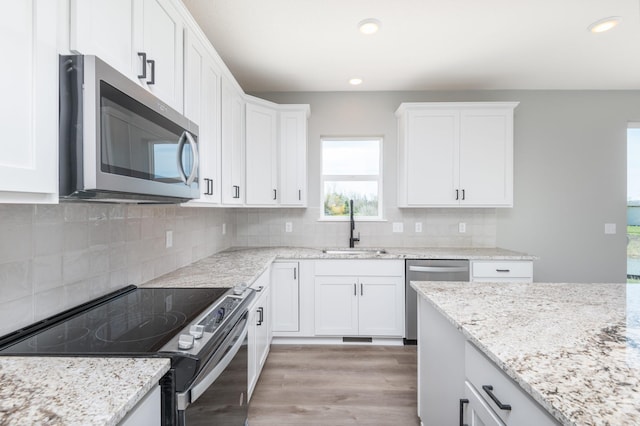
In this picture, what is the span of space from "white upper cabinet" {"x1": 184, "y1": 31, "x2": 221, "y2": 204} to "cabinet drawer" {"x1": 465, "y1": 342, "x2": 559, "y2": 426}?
154 centimetres

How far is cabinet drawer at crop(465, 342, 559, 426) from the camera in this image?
28.6 inches

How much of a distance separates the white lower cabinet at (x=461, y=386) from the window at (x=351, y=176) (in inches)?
75.6

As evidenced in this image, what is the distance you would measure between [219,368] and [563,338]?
46.0 inches

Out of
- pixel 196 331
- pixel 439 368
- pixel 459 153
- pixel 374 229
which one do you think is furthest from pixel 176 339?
pixel 459 153

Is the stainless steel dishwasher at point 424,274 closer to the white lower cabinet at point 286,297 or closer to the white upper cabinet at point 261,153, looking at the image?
the white lower cabinet at point 286,297

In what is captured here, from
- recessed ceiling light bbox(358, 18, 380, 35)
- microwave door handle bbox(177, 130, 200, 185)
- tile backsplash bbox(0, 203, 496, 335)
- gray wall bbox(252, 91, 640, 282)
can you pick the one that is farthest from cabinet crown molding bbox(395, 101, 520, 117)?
microwave door handle bbox(177, 130, 200, 185)

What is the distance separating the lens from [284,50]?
2.52m

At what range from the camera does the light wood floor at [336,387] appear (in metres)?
1.87

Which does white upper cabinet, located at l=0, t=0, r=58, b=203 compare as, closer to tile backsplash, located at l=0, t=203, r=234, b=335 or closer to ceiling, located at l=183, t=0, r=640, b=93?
tile backsplash, located at l=0, t=203, r=234, b=335

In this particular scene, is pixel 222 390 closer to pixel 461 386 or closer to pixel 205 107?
pixel 461 386

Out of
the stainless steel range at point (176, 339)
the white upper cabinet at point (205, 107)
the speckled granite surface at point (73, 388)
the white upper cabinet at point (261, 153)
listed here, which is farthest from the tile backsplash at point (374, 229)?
the speckled granite surface at point (73, 388)

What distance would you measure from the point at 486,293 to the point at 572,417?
92cm

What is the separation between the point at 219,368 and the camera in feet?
3.55

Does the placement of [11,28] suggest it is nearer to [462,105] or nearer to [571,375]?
[571,375]
